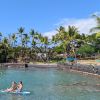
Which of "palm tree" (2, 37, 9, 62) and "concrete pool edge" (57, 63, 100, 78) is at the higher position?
"palm tree" (2, 37, 9, 62)

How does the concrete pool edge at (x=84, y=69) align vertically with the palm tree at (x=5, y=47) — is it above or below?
below

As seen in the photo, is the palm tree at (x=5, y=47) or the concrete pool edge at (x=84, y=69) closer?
the concrete pool edge at (x=84, y=69)

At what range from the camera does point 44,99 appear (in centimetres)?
2502

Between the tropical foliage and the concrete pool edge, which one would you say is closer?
the concrete pool edge

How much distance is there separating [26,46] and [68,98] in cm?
6345

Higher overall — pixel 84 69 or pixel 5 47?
pixel 5 47

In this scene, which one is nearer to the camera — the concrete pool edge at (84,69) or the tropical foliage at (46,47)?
Result: the concrete pool edge at (84,69)

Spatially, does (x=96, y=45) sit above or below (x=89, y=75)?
above

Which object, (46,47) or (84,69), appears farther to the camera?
(46,47)

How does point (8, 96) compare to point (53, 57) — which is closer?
point (8, 96)

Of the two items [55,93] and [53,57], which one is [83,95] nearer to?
[55,93]

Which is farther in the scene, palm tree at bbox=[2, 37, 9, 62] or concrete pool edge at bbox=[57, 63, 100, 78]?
palm tree at bbox=[2, 37, 9, 62]

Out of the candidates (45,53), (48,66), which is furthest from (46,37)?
(48,66)

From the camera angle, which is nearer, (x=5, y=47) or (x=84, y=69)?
(x=84, y=69)
